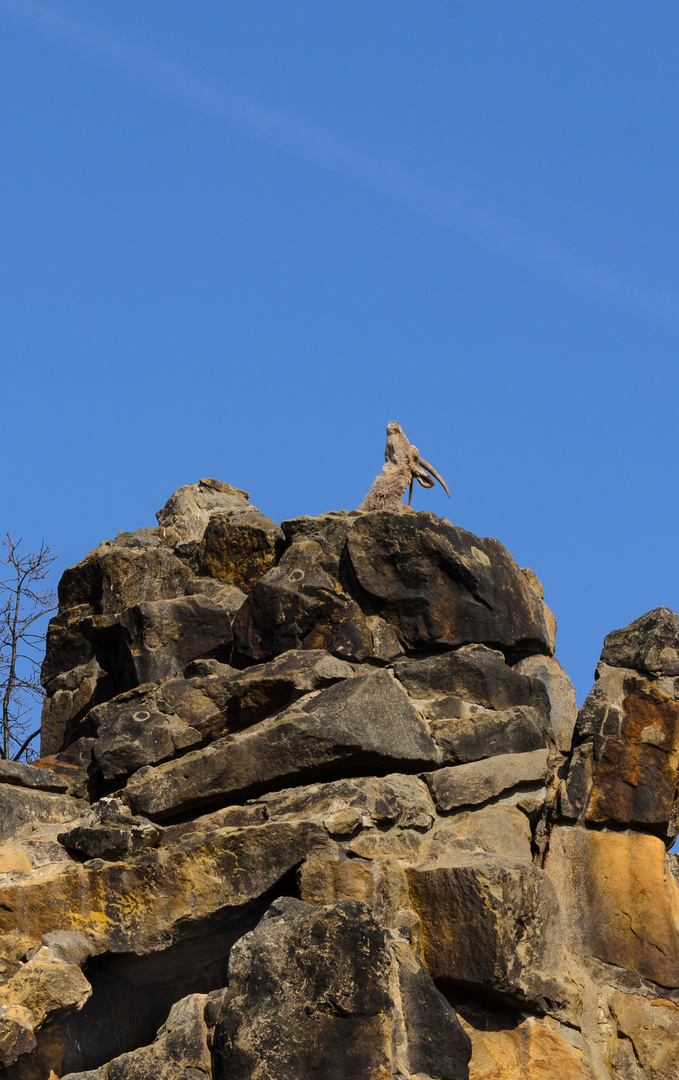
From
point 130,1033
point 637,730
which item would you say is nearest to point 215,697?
point 130,1033

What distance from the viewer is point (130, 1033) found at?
928 cm

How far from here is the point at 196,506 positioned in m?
14.5

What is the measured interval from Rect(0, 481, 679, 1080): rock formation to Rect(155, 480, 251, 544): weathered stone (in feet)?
6.24

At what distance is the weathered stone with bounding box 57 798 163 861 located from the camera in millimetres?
9477

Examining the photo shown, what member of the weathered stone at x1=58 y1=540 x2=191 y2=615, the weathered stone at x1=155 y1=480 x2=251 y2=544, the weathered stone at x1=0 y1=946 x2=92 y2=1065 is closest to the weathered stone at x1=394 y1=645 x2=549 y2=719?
the weathered stone at x1=58 y1=540 x2=191 y2=615

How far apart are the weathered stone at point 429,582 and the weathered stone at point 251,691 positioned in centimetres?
82

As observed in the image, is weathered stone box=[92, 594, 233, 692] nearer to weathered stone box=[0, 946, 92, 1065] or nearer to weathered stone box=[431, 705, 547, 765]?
weathered stone box=[431, 705, 547, 765]

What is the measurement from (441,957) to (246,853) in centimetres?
154

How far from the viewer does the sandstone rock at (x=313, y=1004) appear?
7656mm

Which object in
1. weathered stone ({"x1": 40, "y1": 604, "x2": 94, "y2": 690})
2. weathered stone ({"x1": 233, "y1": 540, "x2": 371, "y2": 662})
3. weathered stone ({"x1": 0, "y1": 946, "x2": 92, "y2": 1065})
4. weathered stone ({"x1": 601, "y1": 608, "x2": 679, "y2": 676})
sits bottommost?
weathered stone ({"x1": 0, "y1": 946, "x2": 92, "y2": 1065})

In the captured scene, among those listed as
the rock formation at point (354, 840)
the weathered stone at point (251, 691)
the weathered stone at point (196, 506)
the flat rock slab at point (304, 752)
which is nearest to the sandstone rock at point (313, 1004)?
the rock formation at point (354, 840)

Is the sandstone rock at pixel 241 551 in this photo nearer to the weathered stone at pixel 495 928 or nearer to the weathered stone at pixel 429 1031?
the weathered stone at pixel 495 928

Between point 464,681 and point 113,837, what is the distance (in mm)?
3192

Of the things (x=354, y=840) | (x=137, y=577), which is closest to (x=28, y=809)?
(x=354, y=840)
